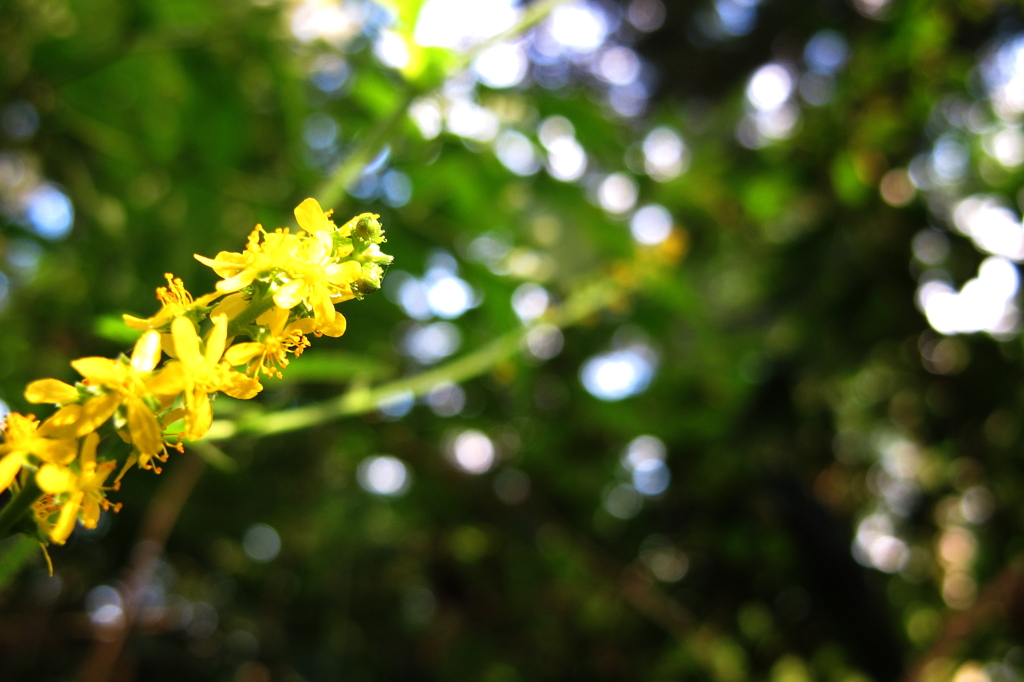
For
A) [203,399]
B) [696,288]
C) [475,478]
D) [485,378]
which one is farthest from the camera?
[696,288]

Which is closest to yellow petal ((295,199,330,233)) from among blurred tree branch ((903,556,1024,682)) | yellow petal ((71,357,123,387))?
yellow petal ((71,357,123,387))

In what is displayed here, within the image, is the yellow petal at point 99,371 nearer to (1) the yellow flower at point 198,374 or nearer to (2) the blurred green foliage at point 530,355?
(1) the yellow flower at point 198,374

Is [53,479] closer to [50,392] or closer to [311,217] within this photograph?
[50,392]

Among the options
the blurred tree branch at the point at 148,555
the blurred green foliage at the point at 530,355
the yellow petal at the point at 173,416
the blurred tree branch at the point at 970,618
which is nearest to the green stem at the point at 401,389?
the blurred green foliage at the point at 530,355

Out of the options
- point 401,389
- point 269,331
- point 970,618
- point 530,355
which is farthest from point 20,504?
point 970,618

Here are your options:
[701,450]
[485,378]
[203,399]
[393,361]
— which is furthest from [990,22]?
[203,399]

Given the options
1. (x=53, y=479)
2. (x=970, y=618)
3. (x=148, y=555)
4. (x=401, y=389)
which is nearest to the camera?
(x=53, y=479)

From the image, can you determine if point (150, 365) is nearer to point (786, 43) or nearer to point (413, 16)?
point (413, 16)
